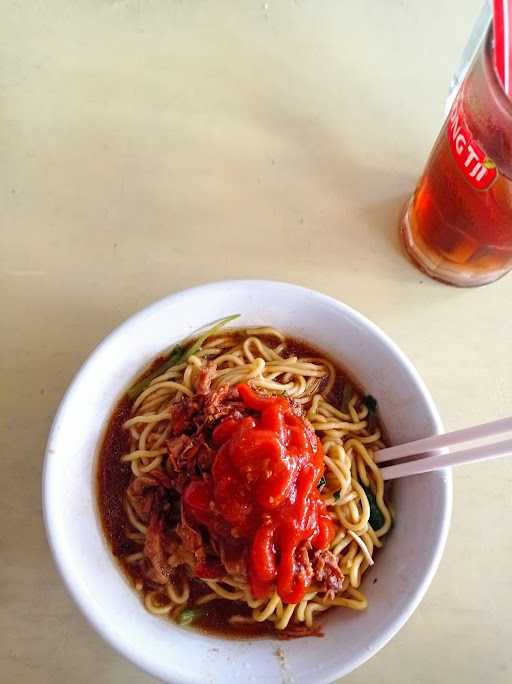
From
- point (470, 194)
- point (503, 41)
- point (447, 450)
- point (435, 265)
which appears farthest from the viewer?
point (435, 265)

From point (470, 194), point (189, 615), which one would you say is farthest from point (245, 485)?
point (470, 194)

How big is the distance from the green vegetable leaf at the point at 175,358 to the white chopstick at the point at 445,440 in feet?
1.73

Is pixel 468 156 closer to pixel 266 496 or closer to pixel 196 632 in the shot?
pixel 266 496

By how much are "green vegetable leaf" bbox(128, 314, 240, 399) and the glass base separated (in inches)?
25.1

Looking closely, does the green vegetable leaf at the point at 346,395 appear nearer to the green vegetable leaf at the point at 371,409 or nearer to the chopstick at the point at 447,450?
the green vegetable leaf at the point at 371,409

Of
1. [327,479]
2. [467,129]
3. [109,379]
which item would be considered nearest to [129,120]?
[109,379]

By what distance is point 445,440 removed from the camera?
4.31 feet

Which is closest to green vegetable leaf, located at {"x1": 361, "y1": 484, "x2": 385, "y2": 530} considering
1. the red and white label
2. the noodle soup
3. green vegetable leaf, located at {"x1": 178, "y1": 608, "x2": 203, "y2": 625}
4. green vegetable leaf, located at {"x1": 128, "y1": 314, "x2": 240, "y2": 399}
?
the noodle soup

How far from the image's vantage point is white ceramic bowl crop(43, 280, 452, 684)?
1278 millimetres

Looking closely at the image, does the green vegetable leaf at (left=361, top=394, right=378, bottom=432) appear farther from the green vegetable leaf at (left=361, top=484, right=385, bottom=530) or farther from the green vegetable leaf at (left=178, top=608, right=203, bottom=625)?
the green vegetable leaf at (left=178, top=608, right=203, bottom=625)

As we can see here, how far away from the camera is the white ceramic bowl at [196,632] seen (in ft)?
4.19

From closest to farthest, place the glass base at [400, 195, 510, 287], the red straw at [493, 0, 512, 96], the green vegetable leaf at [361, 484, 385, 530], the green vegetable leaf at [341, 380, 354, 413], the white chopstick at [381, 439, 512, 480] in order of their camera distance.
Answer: the white chopstick at [381, 439, 512, 480] → the red straw at [493, 0, 512, 96] → the green vegetable leaf at [361, 484, 385, 530] → the green vegetable leaf at [341, 380, 354, 413] → the glass base at [400, 195, 510, 287]

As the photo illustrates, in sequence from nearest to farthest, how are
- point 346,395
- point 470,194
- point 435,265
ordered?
point 470,194 < point 346,395 < point 435,265

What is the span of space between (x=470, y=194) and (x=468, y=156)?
0.10 metres
